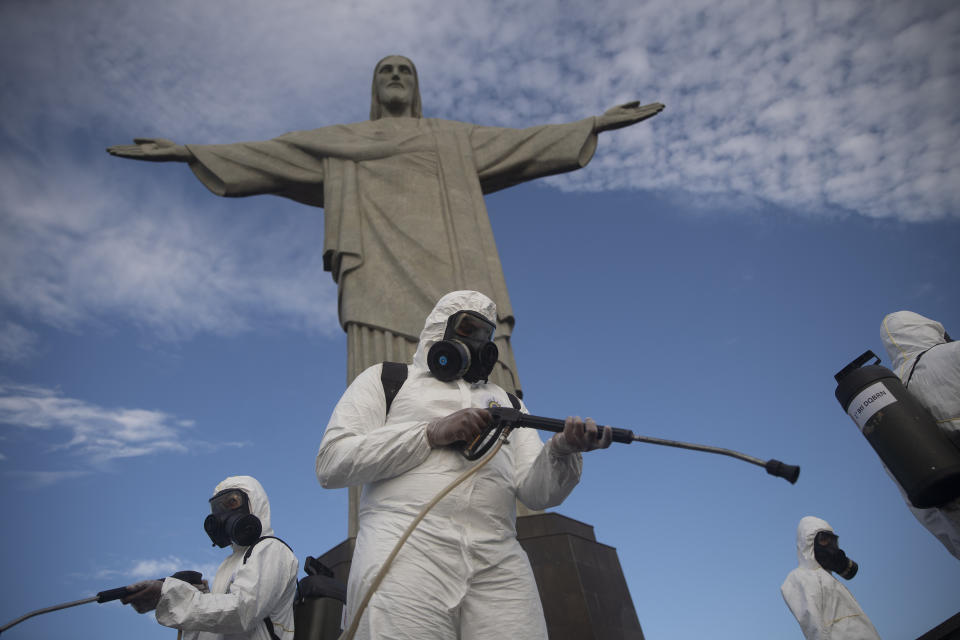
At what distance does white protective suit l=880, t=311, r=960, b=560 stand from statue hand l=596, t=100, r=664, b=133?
4538 millimetres

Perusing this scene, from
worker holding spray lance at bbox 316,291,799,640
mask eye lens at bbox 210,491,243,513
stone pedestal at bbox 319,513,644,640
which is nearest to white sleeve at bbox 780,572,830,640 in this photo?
stone pedestal at bbox 319,513,644,640

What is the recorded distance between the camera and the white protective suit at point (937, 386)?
3350 mm

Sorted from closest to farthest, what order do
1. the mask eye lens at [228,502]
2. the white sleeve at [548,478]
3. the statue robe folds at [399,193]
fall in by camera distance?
the white sleeve at [548,478], the mask eye lens at [228,502], the statue robe folds at [399,193]

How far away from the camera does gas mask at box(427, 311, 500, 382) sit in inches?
112

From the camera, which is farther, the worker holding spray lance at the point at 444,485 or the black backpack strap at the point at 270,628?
the black backpack strap at the point at 270,628

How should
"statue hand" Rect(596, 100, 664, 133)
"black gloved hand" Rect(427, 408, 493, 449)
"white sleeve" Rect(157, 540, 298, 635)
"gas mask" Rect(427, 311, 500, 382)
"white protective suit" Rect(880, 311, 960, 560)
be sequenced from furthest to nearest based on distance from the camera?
"statue hand" Rect(596, 100, 664, 133) → "white protective suit" Rect(880, 311, 960, 560) → "white sleeve" Rect(157, 540, 298, 635) → "gas mask" Rect(427, 311, 500, 382) → "black gloved hand" Rect(427, 408, 493, 449)

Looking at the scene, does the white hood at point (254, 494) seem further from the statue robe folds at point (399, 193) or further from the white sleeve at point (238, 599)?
the statue robe folds at point (399, 193)

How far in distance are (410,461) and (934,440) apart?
249 centimetres

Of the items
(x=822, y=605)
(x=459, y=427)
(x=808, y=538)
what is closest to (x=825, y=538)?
(x=808, y=538)

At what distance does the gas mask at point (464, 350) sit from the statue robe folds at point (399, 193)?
9.68 feet

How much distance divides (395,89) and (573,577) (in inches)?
233

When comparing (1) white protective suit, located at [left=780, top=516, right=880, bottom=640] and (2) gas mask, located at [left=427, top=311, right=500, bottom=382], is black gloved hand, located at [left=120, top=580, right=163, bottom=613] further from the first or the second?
(1) white protective suit, located at [left=780, top=516, right=880, bottom=640]

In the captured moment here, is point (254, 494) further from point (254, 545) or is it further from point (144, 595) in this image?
point (144, 595)

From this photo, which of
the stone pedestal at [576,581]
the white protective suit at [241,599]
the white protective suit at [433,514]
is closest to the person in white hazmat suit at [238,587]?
the white protective suit at [241,599]
